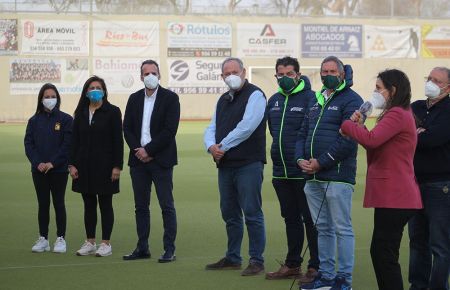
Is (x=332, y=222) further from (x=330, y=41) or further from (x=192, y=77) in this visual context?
(x=330, y=41)

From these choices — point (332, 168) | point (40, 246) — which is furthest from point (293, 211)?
point (40, 246)

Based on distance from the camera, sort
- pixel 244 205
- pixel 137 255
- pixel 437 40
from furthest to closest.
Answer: pixel 437 40 → pixel 137 255 → pixel 244 205

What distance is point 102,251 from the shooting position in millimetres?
9633

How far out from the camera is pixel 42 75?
39406 mm

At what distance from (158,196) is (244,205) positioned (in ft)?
3.79

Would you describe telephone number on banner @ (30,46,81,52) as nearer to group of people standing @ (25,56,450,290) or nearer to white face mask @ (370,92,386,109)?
group of people standing @ (25,56,450,290)

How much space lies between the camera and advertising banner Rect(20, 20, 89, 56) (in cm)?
3969

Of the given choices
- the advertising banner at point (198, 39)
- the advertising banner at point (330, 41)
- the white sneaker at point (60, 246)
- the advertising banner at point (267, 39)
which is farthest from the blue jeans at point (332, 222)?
the advertising banner at point (330, 41)

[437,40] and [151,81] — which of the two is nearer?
[151,81]

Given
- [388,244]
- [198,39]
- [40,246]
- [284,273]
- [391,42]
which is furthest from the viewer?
[391,42]

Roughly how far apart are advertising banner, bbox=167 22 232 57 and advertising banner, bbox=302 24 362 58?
150 inches

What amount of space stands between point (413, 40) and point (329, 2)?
4.53 m

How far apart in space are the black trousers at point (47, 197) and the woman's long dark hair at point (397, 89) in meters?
4.60

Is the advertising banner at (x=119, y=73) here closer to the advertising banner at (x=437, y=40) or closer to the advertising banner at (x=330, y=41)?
the advertising banner at (x=330, y=41)
